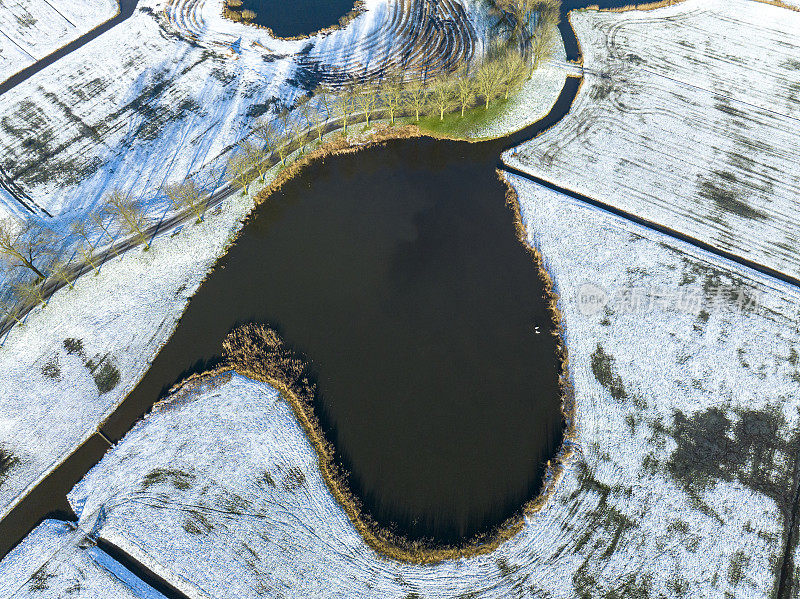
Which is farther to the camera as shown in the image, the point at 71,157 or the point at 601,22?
the point at 601,22

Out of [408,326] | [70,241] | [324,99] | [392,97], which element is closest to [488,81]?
[392,97]

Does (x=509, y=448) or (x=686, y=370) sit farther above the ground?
(x=509, y=448)

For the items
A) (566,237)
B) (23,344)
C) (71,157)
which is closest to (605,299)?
(566,237)

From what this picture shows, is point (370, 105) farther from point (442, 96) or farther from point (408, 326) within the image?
point (408, 326)

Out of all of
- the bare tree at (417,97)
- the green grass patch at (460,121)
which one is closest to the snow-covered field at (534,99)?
the green grass patch at (460,121)

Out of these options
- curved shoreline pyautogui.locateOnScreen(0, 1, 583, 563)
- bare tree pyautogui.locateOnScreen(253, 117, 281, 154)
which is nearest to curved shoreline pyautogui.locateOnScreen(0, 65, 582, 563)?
curved shoreline pyautogui.locateOnScreen(0, 1, 583, 563)

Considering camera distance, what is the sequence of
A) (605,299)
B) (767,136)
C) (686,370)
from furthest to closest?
(767,136), (605,299), (686,370)

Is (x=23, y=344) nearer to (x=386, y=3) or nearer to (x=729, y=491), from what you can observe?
(x=729, y=491)

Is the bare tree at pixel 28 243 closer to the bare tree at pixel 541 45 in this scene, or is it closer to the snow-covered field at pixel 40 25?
the snow-covered field at pixel 40 25
